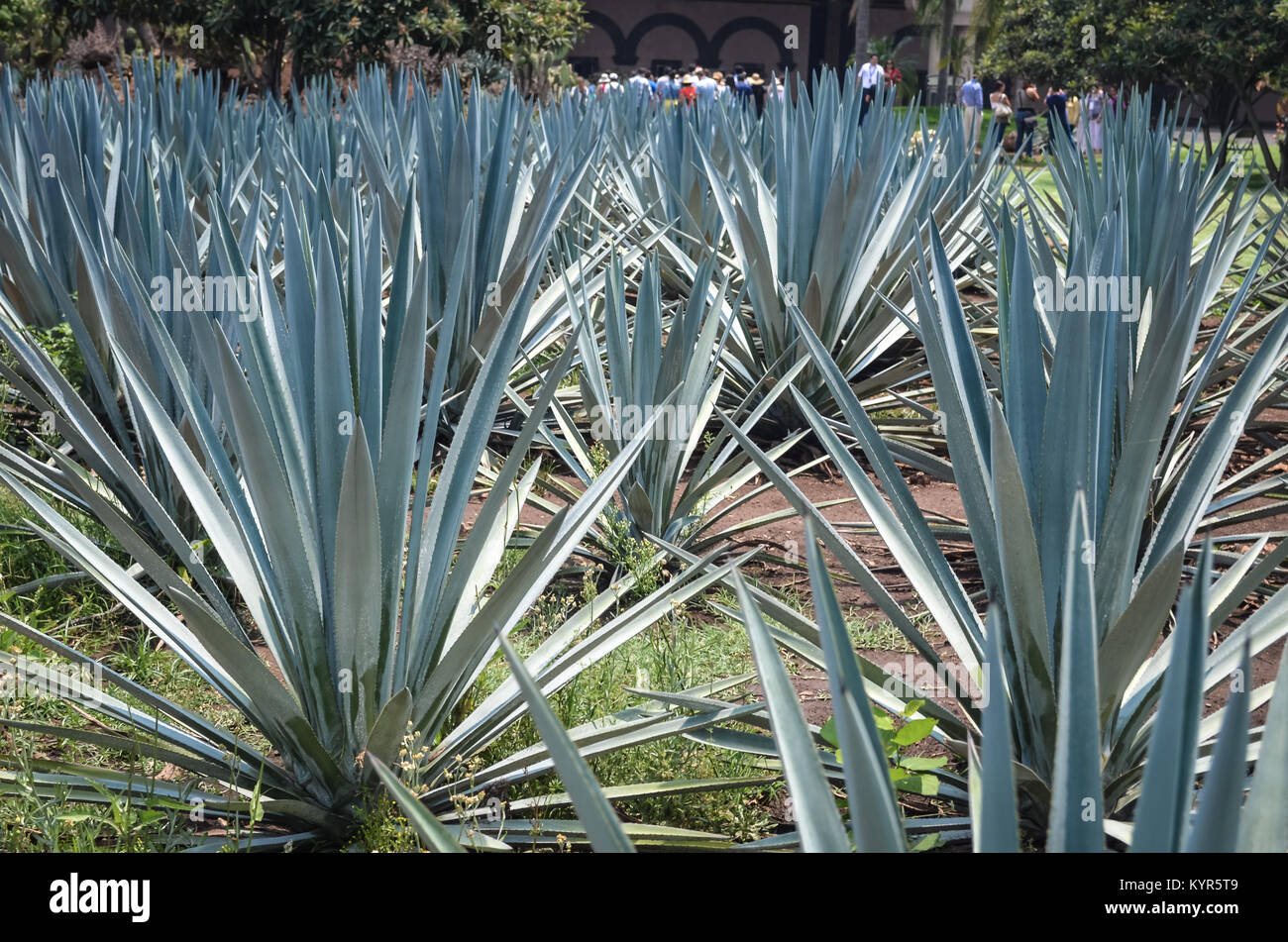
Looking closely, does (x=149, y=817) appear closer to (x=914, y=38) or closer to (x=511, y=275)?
(x=511, y=275)

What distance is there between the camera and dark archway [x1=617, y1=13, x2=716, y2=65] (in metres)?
35.8

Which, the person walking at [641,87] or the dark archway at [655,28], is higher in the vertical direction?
the dark archway at [655,28]

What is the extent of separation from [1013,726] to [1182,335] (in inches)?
24.8

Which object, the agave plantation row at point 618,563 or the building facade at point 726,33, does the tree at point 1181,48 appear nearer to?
the agave plantation row at point 618,563

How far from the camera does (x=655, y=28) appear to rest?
3616 cm

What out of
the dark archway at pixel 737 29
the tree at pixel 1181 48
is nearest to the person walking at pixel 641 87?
the tree at pixel 1181 48

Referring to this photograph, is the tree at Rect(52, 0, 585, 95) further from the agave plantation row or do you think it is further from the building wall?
the building wall

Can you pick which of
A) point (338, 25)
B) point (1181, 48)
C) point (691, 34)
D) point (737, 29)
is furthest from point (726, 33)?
point (338, 25)

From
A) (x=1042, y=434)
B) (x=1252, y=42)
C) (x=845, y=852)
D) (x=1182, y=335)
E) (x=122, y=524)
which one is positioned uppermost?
(x=1252, y=42)

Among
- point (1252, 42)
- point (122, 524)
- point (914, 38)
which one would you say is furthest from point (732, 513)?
point (914, 38)

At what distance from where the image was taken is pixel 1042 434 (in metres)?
1.71

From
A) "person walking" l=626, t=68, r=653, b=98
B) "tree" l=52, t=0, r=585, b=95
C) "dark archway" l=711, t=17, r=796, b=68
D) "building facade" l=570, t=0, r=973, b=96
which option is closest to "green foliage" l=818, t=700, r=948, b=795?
"person walking" l=626, t=68, r=653, b=98

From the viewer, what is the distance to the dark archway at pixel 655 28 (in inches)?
1407

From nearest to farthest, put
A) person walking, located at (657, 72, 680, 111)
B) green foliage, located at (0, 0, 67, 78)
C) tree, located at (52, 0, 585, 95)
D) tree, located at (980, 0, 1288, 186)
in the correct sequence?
1. person walking, located at (657, 72, 680, 111)
2. tree, located at (52, 0, 585, 95)
3. tree, located at (980, 0, 1288, 186)
4. green foliage, located at (0, 0, 67, 78)
